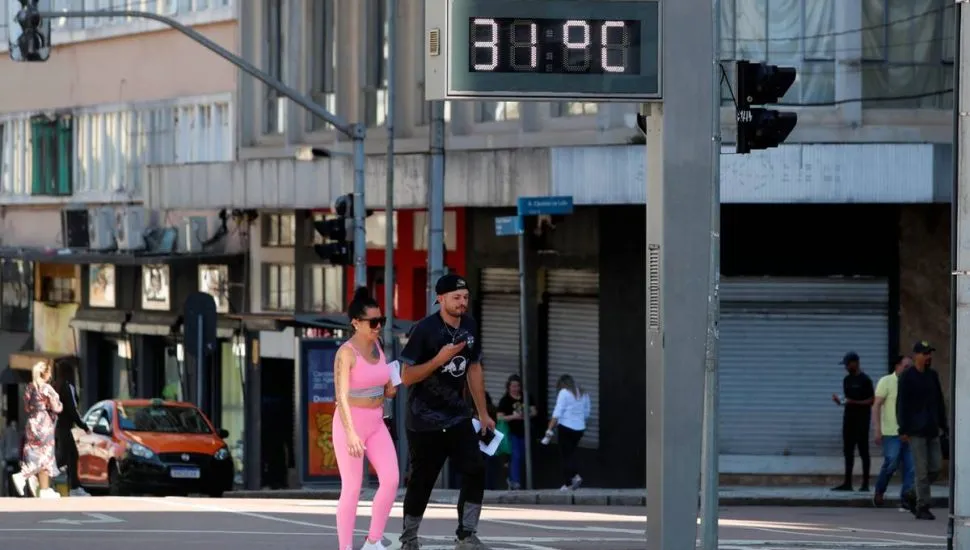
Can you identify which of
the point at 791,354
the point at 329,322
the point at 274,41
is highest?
the point at 274,41

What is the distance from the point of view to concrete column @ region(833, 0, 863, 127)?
90.7ft

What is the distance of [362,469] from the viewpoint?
13.0 metres

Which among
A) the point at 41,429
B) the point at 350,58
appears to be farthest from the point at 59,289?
the point at 41,429

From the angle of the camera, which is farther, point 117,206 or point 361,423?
point 117,206

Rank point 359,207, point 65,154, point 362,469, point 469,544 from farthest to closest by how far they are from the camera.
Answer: point 65,154
point 359,207
point 469,544
point 362,469

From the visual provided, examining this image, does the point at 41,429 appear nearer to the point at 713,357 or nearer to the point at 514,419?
the point at 514,419

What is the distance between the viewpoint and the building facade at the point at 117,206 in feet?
131

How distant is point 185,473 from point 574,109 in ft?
23.6

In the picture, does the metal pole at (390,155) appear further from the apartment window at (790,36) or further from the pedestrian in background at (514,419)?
the apartment window at (790,36)

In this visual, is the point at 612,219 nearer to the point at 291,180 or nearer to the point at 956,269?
the point at 291,180

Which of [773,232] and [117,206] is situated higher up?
[117,206]

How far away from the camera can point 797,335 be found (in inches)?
1138

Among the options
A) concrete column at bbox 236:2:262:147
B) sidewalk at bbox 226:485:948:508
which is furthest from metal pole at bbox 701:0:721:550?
concrete column at bbox 236:2:262:147

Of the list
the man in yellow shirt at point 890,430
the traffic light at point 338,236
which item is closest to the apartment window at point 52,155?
the traffic light at point 338,236
